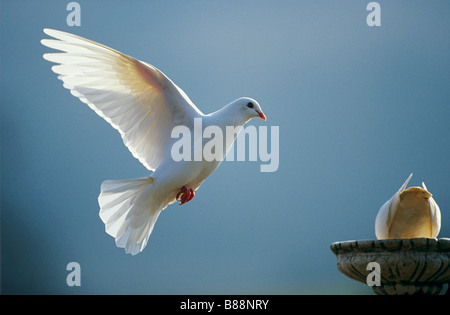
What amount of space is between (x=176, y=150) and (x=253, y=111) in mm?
655

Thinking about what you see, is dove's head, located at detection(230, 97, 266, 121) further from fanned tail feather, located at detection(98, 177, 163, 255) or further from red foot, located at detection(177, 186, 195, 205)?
fanned tail feather, located at detection(98, 177, 163, 255)

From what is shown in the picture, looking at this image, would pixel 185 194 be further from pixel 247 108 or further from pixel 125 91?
pixel 125 91

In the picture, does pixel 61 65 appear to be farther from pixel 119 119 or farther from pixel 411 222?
pixel 411 222

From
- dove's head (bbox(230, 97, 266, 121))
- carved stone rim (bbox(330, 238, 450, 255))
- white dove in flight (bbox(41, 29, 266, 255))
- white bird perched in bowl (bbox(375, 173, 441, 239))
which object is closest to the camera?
carved stone rim (bbox(330, 238, 450, 255))

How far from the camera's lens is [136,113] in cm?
380

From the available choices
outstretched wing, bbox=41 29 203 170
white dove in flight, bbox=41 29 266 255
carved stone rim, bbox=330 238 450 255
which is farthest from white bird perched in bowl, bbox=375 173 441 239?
outstretched wing, bbox=41 29 203 170

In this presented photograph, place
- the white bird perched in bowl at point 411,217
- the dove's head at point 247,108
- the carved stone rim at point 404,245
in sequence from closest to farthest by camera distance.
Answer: the carved stone rim at point 404,245 < the white bird perched in bowl at point 411,217 < the dove's head at point 247,108

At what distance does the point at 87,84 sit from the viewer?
366cm

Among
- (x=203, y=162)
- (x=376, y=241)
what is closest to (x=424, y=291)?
(x=376, y=241)

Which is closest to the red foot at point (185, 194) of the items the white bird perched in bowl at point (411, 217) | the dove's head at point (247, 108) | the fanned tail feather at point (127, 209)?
the fanned tail feather at point (127, 209)

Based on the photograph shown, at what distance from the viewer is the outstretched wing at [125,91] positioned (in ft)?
11.7

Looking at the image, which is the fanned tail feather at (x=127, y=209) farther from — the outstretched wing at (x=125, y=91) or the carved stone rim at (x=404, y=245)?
the carved stone rim at (x=404, y=245)

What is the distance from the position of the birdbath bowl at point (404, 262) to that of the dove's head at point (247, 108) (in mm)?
1309

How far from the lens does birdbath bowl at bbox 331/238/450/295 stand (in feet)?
8.18
